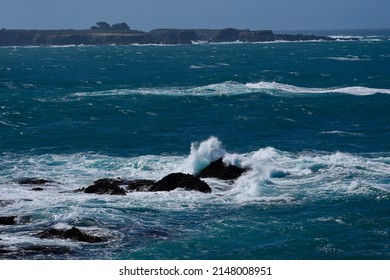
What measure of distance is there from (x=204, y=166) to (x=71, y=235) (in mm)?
16168

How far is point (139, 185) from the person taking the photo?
45.4m

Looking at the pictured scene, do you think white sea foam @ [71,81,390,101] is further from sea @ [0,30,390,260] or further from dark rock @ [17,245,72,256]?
dark rock @ [17,245,72,256]

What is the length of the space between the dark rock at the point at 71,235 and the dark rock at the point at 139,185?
925 cm

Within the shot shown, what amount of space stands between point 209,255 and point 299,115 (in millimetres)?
41489

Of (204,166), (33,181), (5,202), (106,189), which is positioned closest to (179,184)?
(106,189)

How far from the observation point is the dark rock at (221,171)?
4741 centimetres

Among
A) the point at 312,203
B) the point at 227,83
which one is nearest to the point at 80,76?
the point at 227,83

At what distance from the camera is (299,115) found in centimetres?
7294

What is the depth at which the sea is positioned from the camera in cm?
3466

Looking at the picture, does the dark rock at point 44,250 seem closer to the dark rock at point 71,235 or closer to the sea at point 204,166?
the sea at point 204,166

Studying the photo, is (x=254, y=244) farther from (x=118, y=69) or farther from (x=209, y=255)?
(x=118, y=69)

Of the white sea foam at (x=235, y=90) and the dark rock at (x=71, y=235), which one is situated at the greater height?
the white sea foam at (x=235, y=90)

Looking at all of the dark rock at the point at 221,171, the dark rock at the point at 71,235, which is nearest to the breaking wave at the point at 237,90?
the dark rock at the point at 221,171

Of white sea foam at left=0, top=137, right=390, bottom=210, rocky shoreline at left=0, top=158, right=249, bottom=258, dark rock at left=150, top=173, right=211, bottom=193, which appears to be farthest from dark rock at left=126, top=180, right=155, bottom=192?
white sea foam at left=0, top=137, right=390, bottom=210
